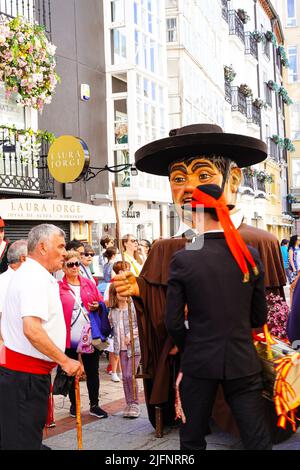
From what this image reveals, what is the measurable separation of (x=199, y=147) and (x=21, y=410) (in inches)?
92.9

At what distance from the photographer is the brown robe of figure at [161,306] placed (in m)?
4.80

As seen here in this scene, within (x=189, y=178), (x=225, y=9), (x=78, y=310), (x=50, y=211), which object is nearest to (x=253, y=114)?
(x=225, y=9)

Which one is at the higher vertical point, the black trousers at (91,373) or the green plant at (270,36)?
the green plant at (270,36)

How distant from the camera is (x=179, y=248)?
4891 millimetres

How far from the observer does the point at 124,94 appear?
16.1 meters

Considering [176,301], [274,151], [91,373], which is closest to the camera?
[176,301]

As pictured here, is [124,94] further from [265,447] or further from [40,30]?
[265,447]

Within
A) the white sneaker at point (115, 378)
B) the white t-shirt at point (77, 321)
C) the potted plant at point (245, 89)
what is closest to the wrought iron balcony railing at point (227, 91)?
the potted plant at point (245, 89)

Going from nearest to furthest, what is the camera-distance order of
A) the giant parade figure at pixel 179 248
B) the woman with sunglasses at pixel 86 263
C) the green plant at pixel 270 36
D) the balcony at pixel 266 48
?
1. the giant parade figure at pixel 179 248
2. the woman with sunglasses at pixel 86 263
3. the green plant at pixel 270 36
4. the balcony at pixel 266 48

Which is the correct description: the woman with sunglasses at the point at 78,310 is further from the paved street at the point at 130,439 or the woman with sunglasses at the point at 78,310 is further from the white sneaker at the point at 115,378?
the white sneaker at the point at 115,378

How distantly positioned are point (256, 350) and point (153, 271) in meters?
1.47

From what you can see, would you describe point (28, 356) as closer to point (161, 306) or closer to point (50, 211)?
point (161, 306)

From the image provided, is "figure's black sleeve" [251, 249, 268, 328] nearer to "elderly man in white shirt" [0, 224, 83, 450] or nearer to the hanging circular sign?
"elderly man in white shirt" [0, 224, 83, 450]

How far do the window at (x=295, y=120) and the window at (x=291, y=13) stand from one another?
540 cm
